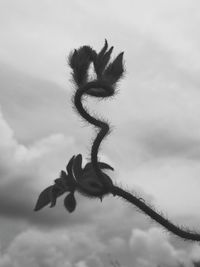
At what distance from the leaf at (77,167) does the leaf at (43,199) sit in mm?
409

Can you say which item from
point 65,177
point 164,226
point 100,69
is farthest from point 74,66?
point 164,226

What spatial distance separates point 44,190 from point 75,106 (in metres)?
1.32

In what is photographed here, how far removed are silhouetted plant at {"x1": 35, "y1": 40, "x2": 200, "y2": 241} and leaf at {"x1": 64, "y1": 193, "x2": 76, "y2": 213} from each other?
3.9 inches

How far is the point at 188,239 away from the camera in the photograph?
735 cm

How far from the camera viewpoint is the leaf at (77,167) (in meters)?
7.68

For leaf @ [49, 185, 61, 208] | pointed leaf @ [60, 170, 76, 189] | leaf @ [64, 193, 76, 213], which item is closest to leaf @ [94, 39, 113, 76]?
pointed leaf @ [60, 170, 76, 189]

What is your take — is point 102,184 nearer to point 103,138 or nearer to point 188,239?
point 103,138

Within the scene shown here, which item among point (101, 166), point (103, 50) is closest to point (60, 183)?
point (101, 166)

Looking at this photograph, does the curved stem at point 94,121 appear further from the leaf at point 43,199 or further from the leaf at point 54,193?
the leaf at point 43,199

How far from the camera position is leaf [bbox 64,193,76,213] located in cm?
794

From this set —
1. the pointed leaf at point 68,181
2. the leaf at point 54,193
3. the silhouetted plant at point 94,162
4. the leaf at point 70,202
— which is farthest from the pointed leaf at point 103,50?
the leaf at point 70,202

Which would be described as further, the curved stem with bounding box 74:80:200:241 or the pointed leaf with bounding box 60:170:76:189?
the pointed leaf with bounding box 60:170:76:189

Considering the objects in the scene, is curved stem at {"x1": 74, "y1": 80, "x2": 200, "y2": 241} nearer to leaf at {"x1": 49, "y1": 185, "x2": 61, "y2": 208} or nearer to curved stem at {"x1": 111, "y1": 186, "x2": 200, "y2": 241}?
curved stem at {"x1": 111, "y1": 186, "x2": 200, "y2": 241}

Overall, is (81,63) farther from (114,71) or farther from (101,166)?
(101,166)
